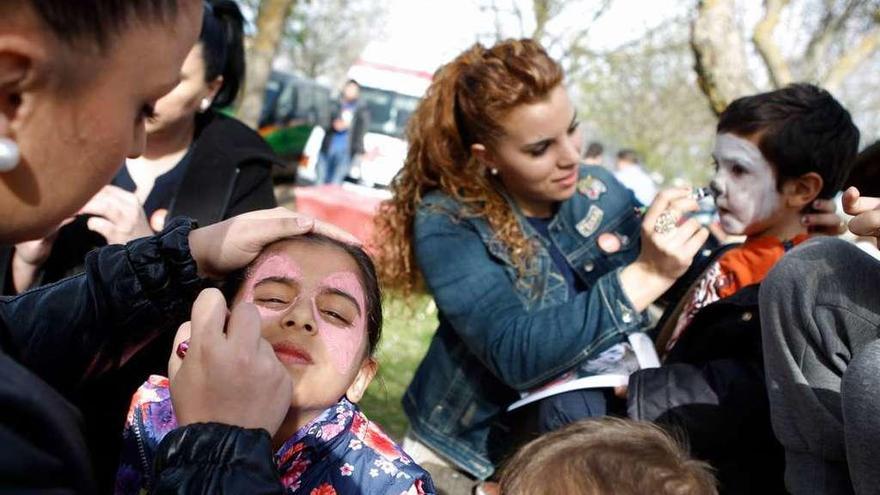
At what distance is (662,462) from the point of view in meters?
1.54

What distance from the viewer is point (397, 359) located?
612 cm

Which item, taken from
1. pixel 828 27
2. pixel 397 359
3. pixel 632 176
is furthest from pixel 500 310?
pixel 828 27

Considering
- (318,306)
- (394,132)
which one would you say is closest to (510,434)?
(318,306)

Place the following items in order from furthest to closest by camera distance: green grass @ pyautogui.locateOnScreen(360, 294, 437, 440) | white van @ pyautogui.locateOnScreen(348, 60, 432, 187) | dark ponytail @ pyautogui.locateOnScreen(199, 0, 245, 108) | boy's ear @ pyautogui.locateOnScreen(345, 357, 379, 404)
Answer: white van @ pyautogui.locateOnScreen(348, 60, 432, 187) < green grass @ pyautogui.locateOnScreen(360, 294, 437, 440) < dark ponytail @ pyautogui.locateOnScreen(199, 0, 245, 108) < boy's ear @ pyautogui.locateOnScreen(345, 357, 379, 404)

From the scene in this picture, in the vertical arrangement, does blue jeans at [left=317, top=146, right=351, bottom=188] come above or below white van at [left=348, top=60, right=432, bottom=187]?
below

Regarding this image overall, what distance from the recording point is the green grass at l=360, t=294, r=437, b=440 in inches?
173

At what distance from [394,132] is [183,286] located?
1720 cm

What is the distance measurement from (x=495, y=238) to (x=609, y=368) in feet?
1.83

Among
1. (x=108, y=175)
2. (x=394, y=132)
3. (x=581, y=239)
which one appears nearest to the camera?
(x=108, y=175)

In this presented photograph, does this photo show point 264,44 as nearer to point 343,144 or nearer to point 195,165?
point 343,144

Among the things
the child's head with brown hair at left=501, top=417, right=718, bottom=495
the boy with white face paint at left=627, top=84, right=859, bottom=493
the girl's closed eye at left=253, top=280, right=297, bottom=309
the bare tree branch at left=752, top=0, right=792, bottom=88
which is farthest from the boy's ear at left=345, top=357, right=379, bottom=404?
the bare tree branch at left=752, top=0, right=792, bottom=88

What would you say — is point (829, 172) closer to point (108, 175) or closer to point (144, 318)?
point (144, 318)

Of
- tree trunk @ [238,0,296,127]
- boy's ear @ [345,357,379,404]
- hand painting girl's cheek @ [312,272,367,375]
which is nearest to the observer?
hand painting girl's cheek @ [312,272,367,375]

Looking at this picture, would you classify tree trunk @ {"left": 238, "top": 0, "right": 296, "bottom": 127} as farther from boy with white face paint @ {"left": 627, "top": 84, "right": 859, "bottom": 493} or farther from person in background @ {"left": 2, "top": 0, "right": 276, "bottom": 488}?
boy with white face paint @ {"left": 627, "top": 84, "right": 859, "bottom": 493}
